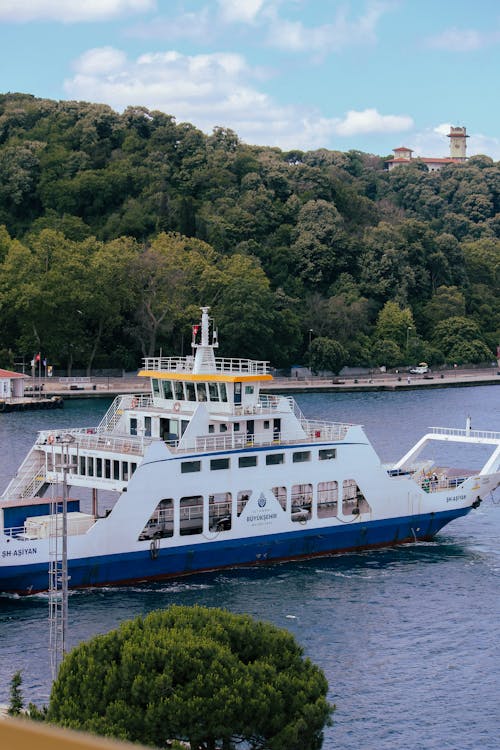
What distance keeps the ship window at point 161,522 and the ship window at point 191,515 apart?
33 centimetres

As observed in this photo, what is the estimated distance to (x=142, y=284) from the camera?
98.2 metres

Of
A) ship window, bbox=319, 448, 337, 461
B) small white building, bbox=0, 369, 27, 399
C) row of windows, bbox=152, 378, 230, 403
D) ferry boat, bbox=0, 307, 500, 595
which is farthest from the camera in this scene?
small white building, bbox=0, 369, 27, 399

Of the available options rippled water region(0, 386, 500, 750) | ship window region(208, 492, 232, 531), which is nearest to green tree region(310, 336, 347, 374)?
rippled water region(0, 386, 500, 750)

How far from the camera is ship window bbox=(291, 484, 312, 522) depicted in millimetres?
37969

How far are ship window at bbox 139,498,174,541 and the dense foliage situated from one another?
1471cm

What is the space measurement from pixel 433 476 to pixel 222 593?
460 inches

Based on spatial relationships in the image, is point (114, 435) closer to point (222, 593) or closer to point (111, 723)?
point (222, 593)

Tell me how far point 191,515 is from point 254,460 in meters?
2.63

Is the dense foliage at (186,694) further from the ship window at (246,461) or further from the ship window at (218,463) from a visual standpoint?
the ship window at (246,461)

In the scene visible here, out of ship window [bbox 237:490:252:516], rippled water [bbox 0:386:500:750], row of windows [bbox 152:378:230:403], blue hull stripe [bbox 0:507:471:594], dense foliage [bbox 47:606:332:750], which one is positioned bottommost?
rippled water [bbox 0:386:500:750]

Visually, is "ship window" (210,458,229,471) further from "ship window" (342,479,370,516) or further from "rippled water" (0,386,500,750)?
"ship window" (342,479,370,516)

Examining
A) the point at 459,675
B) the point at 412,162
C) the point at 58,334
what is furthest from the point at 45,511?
the point at 412,162

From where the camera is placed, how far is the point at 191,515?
36.4 metres

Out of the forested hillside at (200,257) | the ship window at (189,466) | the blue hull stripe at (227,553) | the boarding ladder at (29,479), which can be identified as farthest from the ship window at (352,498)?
the forested hillside at (200,257)
